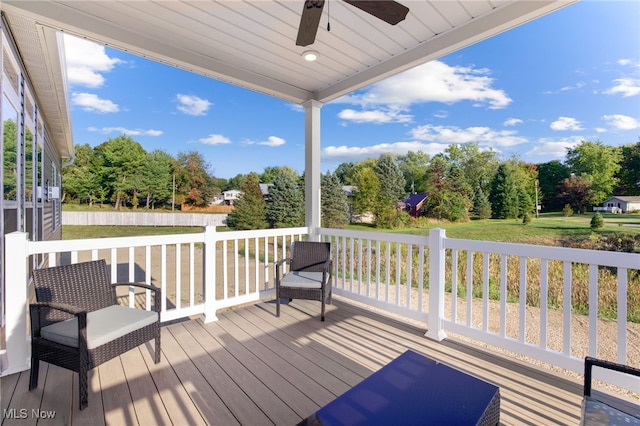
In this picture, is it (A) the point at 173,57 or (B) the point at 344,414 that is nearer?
(B) the point at 344,414

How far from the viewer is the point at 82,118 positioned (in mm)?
16516

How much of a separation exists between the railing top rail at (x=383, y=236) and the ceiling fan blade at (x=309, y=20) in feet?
7.08

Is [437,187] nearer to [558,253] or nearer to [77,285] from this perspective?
[558,253]

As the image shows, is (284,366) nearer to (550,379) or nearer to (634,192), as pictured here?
(550,379)

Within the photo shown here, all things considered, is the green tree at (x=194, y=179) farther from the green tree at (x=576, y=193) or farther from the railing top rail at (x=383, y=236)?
the green tree at (x=576, y=193)

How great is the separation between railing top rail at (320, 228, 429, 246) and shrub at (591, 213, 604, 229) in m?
3.96

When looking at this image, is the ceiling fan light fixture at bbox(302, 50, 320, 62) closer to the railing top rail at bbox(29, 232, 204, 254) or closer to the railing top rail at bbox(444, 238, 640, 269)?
the railing top rail at bbox(29, 232, 204, 254)

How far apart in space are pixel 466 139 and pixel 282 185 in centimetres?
694

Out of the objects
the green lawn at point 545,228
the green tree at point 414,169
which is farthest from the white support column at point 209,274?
the green tree at point 414,169

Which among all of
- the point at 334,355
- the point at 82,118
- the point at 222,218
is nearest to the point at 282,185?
the point at 222,218

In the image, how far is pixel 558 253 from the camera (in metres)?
2.31

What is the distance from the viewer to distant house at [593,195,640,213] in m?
4.70

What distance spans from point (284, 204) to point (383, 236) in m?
8.52

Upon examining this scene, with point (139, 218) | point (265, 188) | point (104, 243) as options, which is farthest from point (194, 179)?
point (104, 243)
